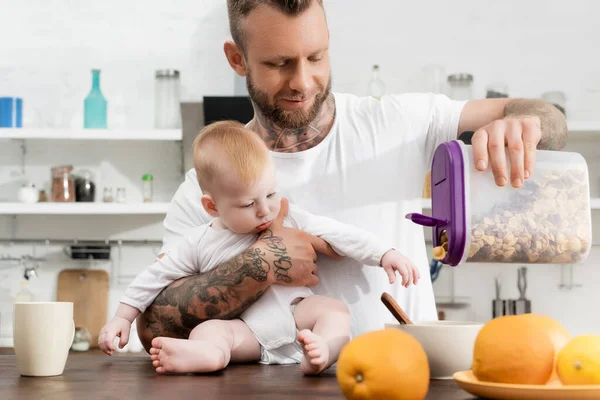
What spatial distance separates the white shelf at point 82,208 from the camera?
11.3 feet

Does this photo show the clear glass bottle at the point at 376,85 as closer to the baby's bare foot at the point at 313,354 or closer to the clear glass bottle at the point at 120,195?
the clear glass bottle at the point at 120,195

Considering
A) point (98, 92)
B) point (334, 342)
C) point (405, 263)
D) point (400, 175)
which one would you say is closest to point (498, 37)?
point (98, 92)

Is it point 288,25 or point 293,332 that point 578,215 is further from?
point 288,25

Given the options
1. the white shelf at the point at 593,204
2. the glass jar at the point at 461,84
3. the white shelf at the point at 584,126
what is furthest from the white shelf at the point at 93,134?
the white shelf at the point at 584,126

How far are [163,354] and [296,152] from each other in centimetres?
64

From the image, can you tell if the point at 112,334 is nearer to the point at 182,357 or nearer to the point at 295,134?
the point at 182,357

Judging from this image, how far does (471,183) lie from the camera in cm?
107

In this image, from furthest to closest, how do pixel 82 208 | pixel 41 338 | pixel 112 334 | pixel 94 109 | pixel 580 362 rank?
pixel 94 109
pixel 82 208
pixel 112 334
pixel 41 338
pixel 580 362

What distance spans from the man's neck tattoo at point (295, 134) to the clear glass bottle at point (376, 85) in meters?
1.98

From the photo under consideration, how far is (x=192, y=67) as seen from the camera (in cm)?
378

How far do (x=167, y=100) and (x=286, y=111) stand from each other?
7.21 ft

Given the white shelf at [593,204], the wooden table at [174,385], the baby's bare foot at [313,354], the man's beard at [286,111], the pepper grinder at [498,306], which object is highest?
the man's beard at [286,111]

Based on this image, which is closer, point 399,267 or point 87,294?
point 399,267

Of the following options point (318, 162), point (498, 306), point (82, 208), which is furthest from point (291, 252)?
point (498, 306)
